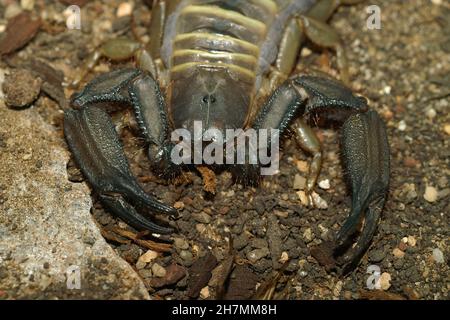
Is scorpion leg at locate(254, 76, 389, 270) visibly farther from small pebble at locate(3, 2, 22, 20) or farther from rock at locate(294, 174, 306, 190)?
small pebble at locate(3, 2, 22, 20)

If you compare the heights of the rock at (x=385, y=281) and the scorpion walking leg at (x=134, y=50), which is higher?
the scorpion walking leg at (x=134, y=50)

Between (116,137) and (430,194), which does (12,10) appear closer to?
(116,137)

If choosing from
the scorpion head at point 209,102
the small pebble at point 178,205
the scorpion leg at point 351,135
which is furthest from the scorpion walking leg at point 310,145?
the small pebble at point 178,205

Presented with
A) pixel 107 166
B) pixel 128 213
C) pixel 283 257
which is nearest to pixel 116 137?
pixel 107 166

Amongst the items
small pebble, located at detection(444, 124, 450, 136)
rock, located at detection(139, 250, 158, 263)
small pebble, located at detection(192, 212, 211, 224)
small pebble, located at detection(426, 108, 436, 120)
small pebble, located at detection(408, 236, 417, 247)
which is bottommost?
rock, located at detection(139, 250, 158, 263)

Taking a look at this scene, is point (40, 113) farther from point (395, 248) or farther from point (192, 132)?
point (395, 248)

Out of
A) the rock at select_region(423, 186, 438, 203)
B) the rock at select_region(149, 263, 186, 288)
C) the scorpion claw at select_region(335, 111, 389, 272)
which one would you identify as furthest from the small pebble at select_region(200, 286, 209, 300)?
the rock at select_region(423, 186, 438, 203)

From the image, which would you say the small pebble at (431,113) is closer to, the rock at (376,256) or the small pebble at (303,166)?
the small pebble at (303,166)
